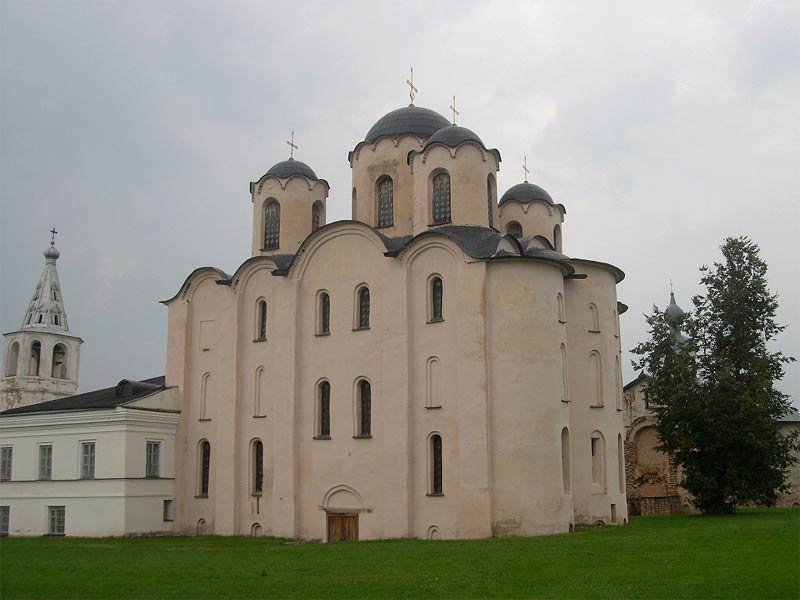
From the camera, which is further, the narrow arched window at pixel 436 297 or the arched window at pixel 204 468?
the arched window at pixel 204 468

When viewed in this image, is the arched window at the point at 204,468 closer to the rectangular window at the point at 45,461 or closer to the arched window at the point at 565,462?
the rectangular window at the point at 45,461

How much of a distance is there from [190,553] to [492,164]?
1616 cm

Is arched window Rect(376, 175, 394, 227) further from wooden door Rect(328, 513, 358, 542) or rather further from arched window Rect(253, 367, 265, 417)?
wooden door Rect(328, 513, 358, 542)

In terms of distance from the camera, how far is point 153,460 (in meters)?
31.0

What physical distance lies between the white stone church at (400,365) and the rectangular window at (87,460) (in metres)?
2.94

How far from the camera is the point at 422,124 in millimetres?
32406

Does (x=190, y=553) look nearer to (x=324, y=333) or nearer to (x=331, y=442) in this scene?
(x=331, y=442)

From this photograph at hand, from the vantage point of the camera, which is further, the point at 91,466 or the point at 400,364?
the point at 91,466

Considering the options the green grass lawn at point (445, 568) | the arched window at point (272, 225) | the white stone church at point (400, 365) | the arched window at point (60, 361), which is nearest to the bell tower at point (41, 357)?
the arched window at point (60, 361)

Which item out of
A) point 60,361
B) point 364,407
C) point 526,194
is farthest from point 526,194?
point 60,361

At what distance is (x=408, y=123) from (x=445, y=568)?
19.1 metres

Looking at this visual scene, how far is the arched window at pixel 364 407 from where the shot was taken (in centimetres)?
2803

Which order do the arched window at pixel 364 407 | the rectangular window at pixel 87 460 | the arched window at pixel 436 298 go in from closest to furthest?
the arched window at pixel 436 298
the arched window at pixel 364 407
the rectangular window at pixel 87 460

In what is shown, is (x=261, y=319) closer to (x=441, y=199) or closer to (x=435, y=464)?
(x=441, y=199)
